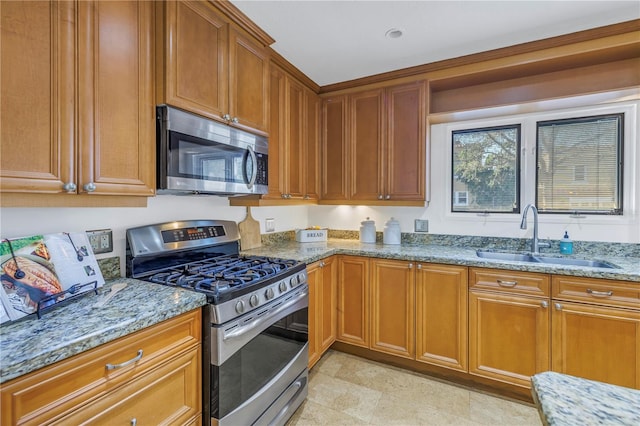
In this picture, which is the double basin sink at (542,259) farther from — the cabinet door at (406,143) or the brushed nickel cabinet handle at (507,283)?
the cabinet door at (406,143)

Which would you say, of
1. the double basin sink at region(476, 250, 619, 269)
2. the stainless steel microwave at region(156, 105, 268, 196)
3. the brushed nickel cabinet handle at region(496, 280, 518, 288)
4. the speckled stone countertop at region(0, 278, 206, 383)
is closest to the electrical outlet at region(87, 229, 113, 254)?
the speckled stone countertop at region(0, 278, 206, 383)

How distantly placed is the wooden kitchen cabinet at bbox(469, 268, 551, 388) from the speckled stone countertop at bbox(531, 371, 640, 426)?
4.79 feet

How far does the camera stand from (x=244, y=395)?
4.70ft

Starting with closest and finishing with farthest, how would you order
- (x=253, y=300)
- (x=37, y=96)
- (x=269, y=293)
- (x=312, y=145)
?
(x=37, y=96), (x=253, y=300), (x=269, y=293), (x=312, y=145)

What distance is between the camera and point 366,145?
2797 mm

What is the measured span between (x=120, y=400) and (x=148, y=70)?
1396mm

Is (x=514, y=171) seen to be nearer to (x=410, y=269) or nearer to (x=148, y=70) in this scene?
(x=410, y=269)

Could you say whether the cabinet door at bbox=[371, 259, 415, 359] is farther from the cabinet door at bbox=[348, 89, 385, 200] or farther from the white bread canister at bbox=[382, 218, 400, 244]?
the cabinet door at bbox=[348, 89, 385, 200]

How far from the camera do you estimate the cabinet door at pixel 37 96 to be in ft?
3.25

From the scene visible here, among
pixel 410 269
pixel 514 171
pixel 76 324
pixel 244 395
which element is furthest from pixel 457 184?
pixel 76 324

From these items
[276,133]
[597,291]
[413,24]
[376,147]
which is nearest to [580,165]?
[597,291]

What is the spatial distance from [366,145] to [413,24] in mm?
1067

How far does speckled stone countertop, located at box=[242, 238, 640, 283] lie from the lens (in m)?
1.75

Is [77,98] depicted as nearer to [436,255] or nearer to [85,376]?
[85,376]
